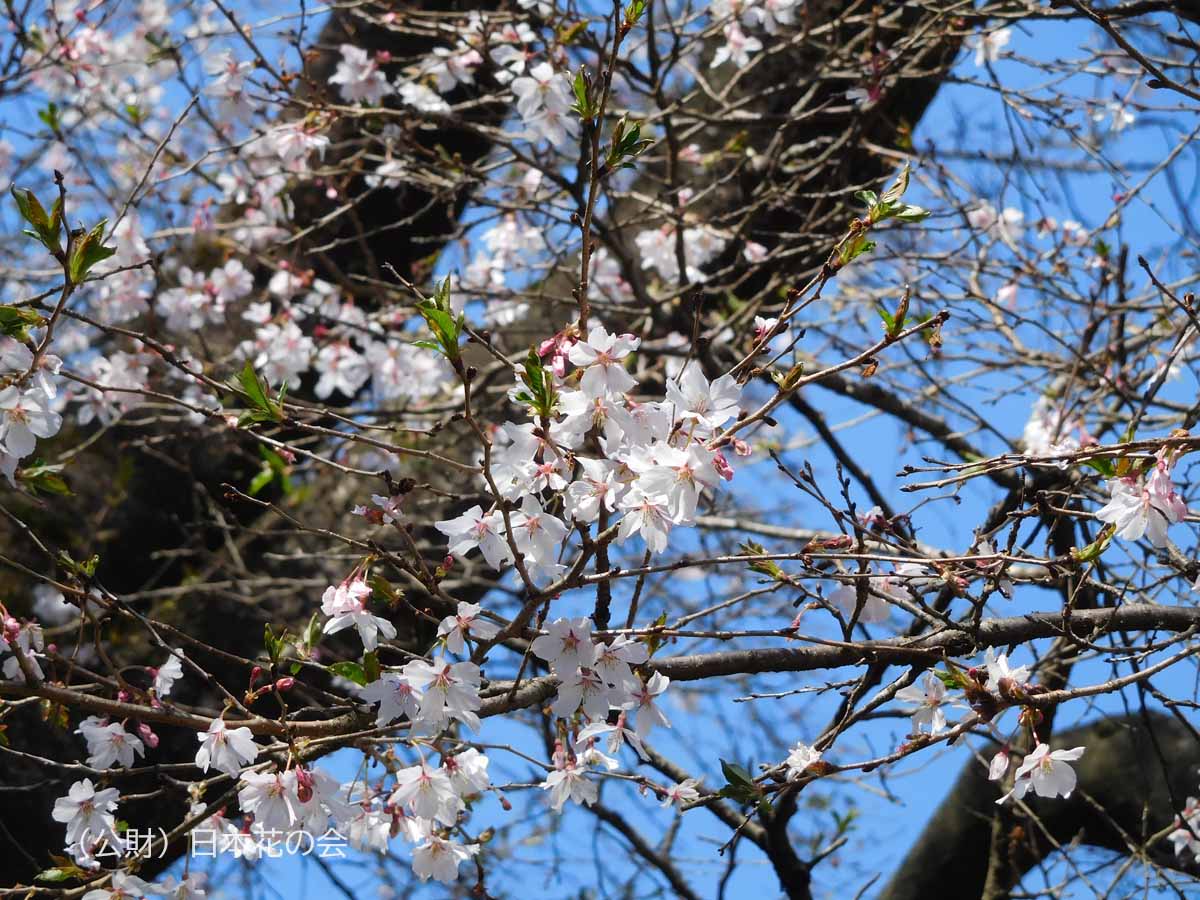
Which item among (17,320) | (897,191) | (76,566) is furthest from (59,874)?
(897,191)

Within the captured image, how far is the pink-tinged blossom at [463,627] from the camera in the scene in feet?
4.81

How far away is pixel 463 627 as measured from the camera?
4.91ft

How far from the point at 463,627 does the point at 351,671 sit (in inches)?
6.6

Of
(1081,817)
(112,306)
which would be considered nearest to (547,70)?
(112,306)

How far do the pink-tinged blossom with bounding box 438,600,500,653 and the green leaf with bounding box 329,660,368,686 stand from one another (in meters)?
0.13

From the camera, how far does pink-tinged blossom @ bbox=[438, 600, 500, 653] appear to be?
4.81 ft

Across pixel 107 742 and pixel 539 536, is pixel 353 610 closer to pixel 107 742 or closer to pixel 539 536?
pixel 539 536

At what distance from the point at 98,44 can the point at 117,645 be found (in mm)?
2112

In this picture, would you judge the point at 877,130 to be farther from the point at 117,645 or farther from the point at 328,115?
the point at 117,645

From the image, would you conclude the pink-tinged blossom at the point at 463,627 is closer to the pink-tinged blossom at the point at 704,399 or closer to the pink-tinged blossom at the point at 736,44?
the pink-tinged blossom at the point at 704,399

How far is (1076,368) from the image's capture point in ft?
8.48

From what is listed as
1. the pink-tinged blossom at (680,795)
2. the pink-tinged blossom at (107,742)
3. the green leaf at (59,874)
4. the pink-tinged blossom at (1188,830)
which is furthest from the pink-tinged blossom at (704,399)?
the pink-tinged blossom at (1188,830)

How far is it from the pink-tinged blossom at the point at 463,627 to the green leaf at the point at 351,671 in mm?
129

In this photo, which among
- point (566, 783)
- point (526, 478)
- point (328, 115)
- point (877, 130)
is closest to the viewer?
point (526, 478)
